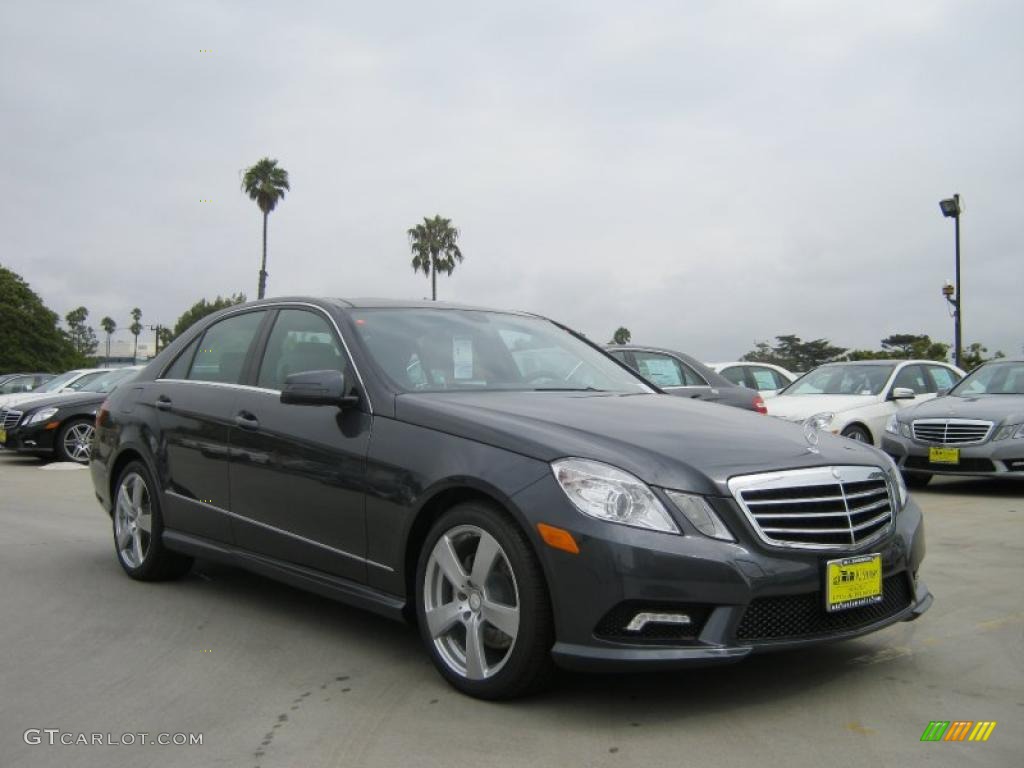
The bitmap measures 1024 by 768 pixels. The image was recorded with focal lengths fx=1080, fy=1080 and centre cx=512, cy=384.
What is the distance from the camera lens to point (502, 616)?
3830mm

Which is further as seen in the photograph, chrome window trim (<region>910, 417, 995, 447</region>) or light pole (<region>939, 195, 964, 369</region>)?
light pole (<region>939, 195, 964, 369</region>)

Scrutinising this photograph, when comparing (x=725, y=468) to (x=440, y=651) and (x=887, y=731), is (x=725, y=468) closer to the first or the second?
(x=887, y=731)

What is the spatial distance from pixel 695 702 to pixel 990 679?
4.01 ft

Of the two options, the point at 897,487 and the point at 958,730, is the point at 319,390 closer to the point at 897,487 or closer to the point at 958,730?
the point at 897,487

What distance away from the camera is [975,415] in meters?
10.9

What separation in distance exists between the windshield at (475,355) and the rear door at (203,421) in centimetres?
92

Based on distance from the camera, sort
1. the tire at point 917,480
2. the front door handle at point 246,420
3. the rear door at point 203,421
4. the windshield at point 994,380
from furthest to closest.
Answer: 1. the tire at point 917,480
2. the windshield at point 994,380
3. the rear door at point 203,421
4. the front door handle at point 246,420

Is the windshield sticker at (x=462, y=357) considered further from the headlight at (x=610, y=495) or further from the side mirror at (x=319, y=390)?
the headlight at (x=610, y=495)

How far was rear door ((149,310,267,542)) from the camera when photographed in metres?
5.47

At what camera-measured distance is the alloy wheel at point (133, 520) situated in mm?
6188

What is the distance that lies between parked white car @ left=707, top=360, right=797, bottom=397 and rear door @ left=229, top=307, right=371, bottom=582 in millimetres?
12137

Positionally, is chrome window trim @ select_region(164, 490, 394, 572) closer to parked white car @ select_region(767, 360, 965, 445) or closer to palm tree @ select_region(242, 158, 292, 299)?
parked white car @ select_region(767, 360, 965, 445)

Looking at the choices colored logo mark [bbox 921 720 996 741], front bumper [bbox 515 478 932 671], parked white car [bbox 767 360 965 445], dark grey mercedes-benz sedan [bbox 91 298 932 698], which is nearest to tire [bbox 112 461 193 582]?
dark grey mercedes-benz sedan [bbox 91 298 932 698]

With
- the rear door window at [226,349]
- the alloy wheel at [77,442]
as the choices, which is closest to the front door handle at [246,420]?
the rear door window at [226,349]
